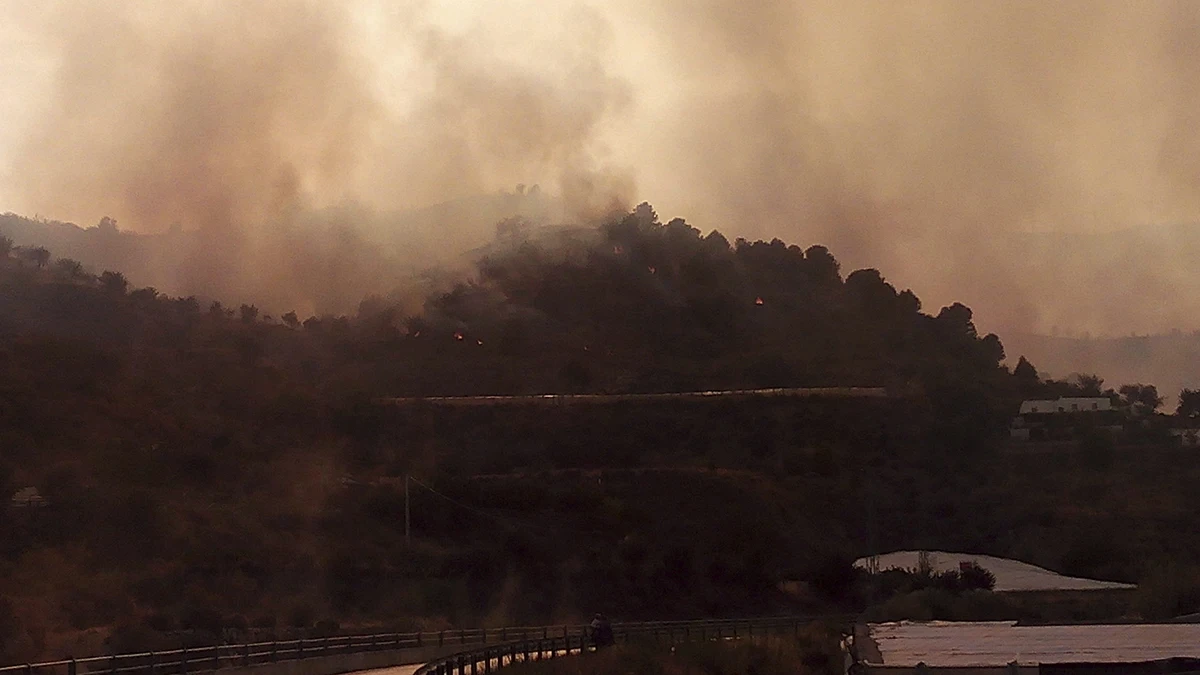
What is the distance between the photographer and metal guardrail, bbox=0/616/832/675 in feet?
101

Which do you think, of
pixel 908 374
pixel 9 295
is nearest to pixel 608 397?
pixel 908 374

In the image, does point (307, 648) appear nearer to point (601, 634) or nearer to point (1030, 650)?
point (601, 634)

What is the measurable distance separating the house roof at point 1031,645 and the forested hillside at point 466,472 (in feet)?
70.7

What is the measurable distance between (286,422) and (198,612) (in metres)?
48.1

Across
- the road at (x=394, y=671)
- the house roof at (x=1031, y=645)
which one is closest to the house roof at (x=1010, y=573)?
the house roof at (x=1031, y=645)

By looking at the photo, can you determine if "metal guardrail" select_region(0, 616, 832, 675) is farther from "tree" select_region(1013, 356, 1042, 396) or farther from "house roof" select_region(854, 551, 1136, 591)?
"tree" select_region(1013, 356, 1042, 396)

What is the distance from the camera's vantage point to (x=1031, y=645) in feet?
99.6

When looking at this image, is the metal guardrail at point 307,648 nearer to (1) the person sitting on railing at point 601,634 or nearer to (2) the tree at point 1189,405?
(1) the person sitting on railing at point 601,634

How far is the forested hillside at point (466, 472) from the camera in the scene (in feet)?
244

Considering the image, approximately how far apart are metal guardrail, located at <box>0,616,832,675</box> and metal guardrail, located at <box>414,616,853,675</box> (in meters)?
0.06

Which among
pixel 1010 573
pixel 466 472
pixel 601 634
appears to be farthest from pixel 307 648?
pixel 466 472

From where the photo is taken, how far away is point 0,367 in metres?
99.6

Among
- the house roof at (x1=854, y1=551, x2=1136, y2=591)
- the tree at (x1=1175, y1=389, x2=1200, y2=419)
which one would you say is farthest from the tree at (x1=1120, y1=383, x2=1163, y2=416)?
the house roof at (x1=854, y1=551, x2=1136, y2=591)

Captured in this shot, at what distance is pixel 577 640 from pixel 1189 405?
390 ft
